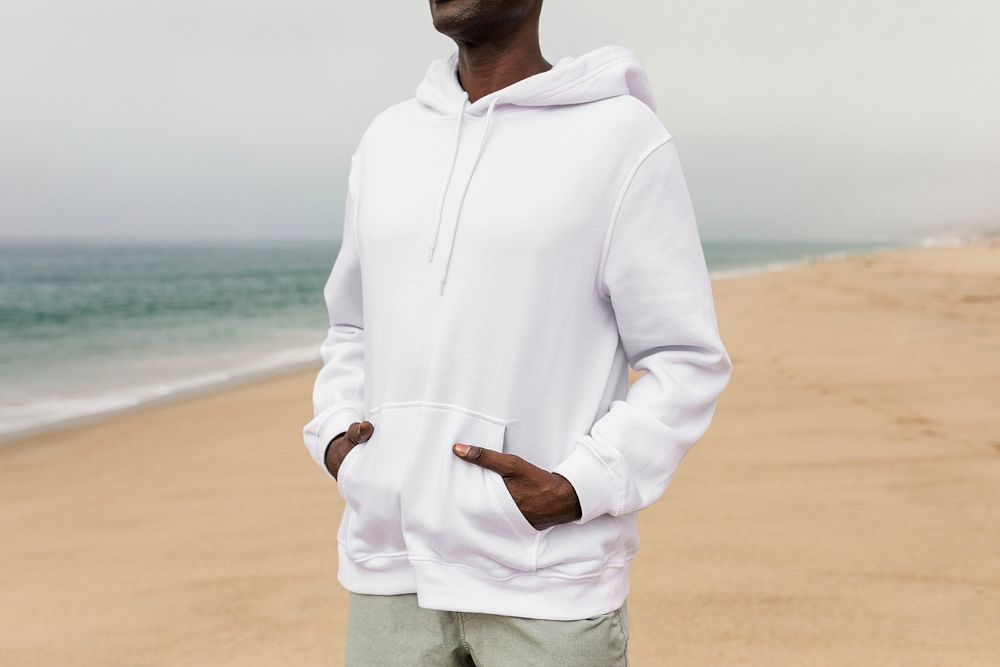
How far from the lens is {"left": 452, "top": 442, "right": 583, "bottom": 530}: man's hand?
4.02 ft

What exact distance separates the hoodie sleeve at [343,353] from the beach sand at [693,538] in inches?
78.1

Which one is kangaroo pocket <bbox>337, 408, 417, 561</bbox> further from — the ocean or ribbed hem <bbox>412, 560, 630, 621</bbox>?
the ocean

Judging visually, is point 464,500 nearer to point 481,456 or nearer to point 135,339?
point 481,456

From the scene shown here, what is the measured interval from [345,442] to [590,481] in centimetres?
41

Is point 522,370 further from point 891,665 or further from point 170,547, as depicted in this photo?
point 170,547

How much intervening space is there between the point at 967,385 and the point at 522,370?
21.6 ft

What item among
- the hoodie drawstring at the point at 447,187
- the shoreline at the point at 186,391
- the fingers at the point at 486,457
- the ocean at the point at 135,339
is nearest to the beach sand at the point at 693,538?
the shoreline at the point at 186,391

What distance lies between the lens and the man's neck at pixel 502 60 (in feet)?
4.61

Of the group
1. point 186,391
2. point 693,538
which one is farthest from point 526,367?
point 186,391

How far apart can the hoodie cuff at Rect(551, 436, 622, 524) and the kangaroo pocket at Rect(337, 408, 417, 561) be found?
0.23 m

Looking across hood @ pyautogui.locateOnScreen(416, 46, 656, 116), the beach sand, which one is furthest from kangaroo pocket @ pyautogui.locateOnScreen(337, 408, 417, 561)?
the beach sand

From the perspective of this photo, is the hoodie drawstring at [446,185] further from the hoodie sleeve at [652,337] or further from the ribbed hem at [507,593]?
the ribbed hem at [507,593]

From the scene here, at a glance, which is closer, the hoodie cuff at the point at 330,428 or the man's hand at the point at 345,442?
the man's hand at the point at 345,442

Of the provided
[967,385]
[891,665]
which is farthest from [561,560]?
[967,385]
